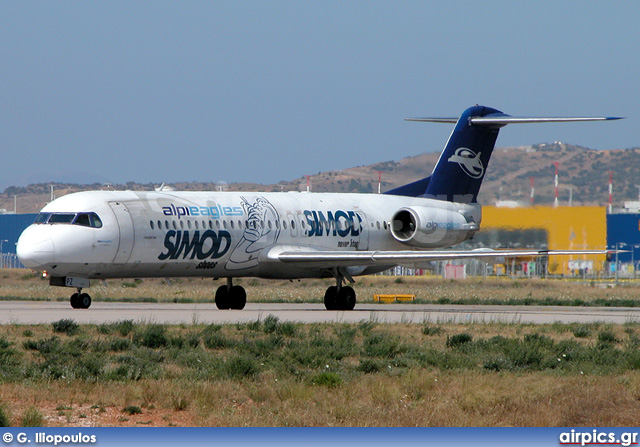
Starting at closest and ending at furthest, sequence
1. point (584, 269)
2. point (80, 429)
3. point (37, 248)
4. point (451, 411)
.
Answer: point (80, 429)
point (451, 411)
point (37, 248)
point (584, 269)

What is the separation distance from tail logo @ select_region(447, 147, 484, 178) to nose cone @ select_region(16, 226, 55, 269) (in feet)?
51.7

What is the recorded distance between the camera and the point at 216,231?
99.0 ft

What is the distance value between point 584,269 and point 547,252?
39.3m

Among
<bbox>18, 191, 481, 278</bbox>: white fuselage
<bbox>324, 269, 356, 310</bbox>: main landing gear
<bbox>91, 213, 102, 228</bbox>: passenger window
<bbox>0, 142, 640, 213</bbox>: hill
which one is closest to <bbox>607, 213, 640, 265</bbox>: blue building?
<bbox>0, 142, 640, 213</bbox>: hill

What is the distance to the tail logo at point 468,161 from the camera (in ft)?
120

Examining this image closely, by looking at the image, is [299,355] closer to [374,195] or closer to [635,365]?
[635,365]

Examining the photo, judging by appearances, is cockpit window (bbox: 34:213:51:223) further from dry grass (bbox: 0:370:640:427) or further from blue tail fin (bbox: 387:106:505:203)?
blue tail fin (bbox: 387:106:505:203)

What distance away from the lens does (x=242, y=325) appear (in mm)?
23266

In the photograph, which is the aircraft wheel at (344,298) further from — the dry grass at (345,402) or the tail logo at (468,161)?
the dry grass at (345,402)

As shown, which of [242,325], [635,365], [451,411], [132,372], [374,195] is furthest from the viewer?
[374,195]

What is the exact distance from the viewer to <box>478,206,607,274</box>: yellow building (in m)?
38.8

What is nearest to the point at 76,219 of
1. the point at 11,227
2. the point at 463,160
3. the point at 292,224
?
the point at 292,224

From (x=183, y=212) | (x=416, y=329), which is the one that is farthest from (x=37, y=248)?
(x=416, y=329)

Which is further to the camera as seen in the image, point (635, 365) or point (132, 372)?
point (635, 365)
